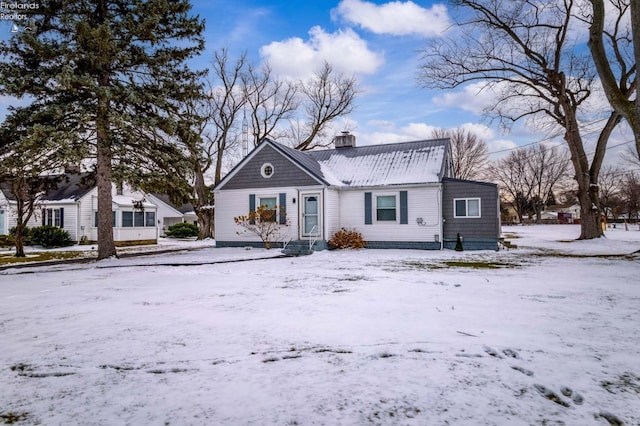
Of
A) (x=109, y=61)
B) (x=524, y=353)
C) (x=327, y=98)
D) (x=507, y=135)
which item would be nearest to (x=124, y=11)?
(x=109, y=61)

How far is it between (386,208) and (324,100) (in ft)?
51.3

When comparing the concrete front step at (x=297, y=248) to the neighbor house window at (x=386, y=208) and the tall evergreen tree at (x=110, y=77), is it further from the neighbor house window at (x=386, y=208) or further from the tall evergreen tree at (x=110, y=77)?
the tall evergreen tree at (x=110, y=77)

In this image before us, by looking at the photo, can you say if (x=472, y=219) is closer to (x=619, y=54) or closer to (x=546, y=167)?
(x=619, y=54)

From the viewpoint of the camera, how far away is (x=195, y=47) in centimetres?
1490

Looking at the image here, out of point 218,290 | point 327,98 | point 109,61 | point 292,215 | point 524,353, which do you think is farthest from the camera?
point 327,98

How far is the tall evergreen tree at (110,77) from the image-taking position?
11.9 metres

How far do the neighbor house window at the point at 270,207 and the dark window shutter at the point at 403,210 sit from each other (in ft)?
18.1

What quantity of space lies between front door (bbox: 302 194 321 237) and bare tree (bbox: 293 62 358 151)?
13644mm

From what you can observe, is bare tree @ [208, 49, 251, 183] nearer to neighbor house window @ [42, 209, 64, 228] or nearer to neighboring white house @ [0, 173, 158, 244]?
neighboring white house @ [0, 173, 158, 244]

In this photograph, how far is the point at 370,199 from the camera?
17031 mm

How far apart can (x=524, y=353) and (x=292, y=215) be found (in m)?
13.6

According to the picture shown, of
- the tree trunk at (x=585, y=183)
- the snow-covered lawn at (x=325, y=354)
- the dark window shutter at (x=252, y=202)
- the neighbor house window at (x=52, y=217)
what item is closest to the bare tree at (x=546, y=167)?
the tree trunk at (x=585, y=183)

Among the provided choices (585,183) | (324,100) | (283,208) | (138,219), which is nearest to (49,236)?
(138,219)

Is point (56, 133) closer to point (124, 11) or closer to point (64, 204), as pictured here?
point (124, 11)
